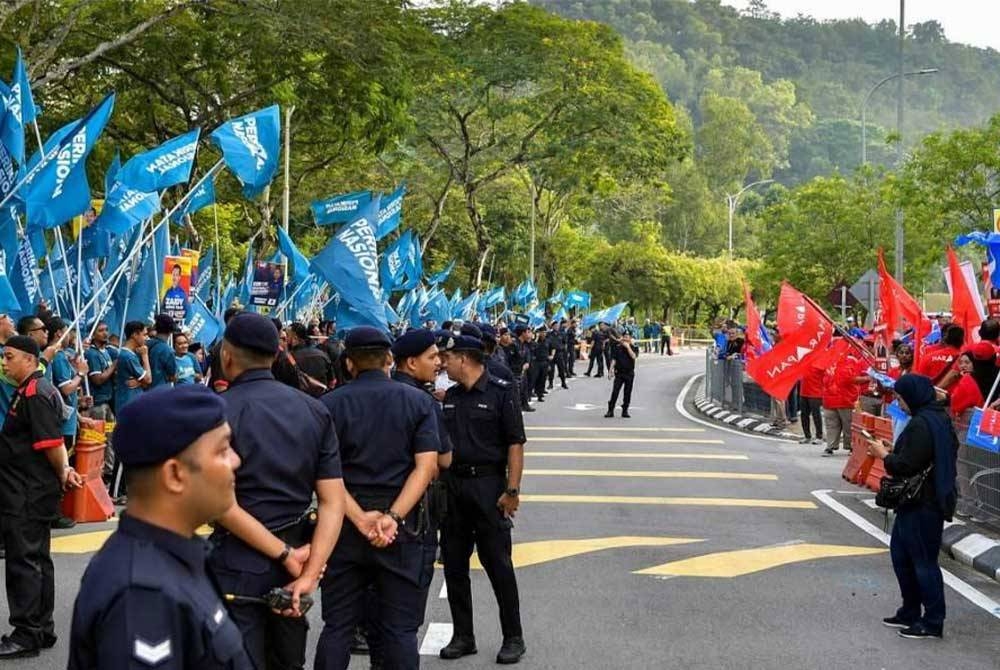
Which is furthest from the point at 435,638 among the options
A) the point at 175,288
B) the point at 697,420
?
the point at 697,420

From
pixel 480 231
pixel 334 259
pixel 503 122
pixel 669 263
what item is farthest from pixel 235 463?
pixel 669 263

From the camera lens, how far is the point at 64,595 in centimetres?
894

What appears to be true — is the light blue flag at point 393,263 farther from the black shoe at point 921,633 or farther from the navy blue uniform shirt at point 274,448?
the navy blue uniform shirt at point 274,448

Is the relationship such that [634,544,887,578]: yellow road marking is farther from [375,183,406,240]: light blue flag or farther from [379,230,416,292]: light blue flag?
[379,230,416,292]: light blue flag

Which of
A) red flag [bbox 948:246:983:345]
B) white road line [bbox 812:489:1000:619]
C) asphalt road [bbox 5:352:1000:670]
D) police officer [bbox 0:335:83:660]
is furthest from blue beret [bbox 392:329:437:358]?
red flag [bbox 948:246:983:345]

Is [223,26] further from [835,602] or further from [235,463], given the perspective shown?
[235,463]

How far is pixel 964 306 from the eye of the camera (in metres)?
13.5

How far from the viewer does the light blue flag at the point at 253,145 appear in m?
15.1

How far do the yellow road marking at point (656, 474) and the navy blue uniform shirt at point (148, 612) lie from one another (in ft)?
43.1

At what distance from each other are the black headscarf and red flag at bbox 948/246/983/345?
5.32 m

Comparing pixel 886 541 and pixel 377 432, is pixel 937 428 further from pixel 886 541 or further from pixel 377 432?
pixel 377 432

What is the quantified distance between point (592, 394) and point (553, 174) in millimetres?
9467

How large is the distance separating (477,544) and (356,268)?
9.94 meters

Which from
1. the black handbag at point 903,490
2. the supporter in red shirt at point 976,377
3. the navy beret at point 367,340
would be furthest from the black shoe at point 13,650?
the supporter in red shirt at point 976,377
